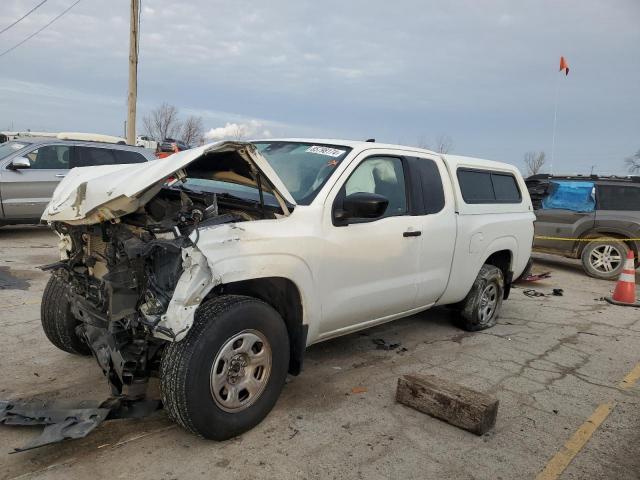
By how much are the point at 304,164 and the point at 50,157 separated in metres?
7.60

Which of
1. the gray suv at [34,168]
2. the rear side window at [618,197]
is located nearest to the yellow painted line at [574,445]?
the rear side window at [618,197]

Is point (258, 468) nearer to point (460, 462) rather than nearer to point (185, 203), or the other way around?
point (460, 462)

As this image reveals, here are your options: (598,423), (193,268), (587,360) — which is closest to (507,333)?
(587,360)

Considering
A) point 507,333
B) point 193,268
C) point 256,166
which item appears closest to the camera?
point 193,268

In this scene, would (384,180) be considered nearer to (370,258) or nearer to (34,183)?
(370,258)

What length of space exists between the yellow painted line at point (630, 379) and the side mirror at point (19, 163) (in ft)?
30.6

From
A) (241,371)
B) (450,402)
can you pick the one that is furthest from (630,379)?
(241,371)

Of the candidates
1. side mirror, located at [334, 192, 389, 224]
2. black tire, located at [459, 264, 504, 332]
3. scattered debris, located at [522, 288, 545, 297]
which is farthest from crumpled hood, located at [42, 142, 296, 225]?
scattered debris, located at [522, 288, 545, 297]

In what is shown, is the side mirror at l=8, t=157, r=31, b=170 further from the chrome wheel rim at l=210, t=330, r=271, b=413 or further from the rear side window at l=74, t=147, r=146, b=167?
the chrome wheel rim at l=210, t=330, r=271, b=413

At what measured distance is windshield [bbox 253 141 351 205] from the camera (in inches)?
148

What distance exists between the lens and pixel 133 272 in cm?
299

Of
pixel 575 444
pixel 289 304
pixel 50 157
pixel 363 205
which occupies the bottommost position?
pixel 575 444

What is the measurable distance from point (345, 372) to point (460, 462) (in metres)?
1.42

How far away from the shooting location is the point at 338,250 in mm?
3705
